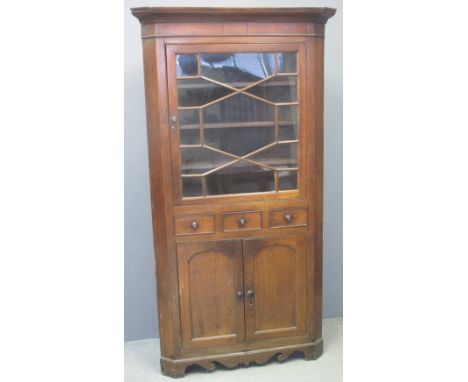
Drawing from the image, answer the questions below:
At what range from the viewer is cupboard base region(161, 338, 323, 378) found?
2.16 m

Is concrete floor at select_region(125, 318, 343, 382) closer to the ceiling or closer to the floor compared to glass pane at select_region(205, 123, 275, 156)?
closer to the floor

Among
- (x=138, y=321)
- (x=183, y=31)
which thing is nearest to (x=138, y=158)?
(x=183, y=31)

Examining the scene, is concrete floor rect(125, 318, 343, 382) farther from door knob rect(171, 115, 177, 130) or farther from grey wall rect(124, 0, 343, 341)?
door knob rect(171, 115, 177, 130)

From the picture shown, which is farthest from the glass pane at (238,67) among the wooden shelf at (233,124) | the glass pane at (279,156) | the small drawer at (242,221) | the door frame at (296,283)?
the door frame at (296,283)

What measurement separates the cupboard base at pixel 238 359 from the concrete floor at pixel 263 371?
0.03 meters

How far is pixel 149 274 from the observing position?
2.49m

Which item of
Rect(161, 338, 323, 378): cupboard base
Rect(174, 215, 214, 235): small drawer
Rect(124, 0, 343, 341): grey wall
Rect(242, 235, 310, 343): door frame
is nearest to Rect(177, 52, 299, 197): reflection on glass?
Rect(174, 215, 214, 235): small drawer

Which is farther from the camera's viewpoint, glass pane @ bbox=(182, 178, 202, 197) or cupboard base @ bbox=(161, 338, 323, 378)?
cupboard base @ bbox=(161, 338, 323, 378)

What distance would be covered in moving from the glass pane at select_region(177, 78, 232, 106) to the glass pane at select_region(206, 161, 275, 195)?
0.32 metres

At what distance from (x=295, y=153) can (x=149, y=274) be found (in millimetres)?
1066

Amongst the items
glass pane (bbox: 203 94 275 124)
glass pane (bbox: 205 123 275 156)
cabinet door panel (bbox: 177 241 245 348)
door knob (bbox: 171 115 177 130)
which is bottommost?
cabinet door panel (bbox: 177 241 245 348)

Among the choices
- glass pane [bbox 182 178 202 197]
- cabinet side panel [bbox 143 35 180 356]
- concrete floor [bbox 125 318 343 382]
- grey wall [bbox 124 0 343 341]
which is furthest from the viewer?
grey wall [bbox 124 0 343 341]

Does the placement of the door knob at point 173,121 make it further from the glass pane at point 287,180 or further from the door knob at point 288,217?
the door knob at point 288,217

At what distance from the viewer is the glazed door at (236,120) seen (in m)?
1.95
